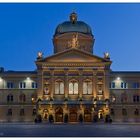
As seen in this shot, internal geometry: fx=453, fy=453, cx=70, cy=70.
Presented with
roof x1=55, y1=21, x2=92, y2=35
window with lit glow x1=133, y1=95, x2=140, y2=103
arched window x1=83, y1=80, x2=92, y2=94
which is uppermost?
roof x1=55, y1=21, x2=92, y2=35

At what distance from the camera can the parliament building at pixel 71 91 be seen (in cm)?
9188

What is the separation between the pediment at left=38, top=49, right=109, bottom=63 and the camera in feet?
308

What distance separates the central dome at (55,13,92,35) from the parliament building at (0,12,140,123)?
8.55 m

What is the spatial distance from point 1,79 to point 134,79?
28630 millimetres

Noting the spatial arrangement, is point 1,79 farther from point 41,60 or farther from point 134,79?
point 134,79

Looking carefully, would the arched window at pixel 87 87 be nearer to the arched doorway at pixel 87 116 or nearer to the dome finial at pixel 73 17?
the arched doorway at pixel 87 116

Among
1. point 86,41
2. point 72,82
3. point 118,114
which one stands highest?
point 86,41

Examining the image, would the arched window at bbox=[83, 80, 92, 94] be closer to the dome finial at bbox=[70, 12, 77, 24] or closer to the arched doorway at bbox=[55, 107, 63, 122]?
the arched doorway at bbox=[55, 107, 63, 122]

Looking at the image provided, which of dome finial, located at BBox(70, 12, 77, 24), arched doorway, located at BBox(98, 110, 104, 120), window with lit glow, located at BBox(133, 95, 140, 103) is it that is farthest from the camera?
dome finial, located at BBox(70, 12, 77, 24)

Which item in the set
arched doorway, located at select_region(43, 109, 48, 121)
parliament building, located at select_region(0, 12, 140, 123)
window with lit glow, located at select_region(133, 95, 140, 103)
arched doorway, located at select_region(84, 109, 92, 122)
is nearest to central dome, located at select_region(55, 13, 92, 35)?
parliament building, located at select_region(0, 12, 140, 123)

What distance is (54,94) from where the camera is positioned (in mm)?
93750

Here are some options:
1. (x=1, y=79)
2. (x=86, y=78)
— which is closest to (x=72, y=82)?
(x=86, y=78)

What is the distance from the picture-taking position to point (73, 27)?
108 metres

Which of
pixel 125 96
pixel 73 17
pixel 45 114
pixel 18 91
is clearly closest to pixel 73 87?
pixel 45 114
